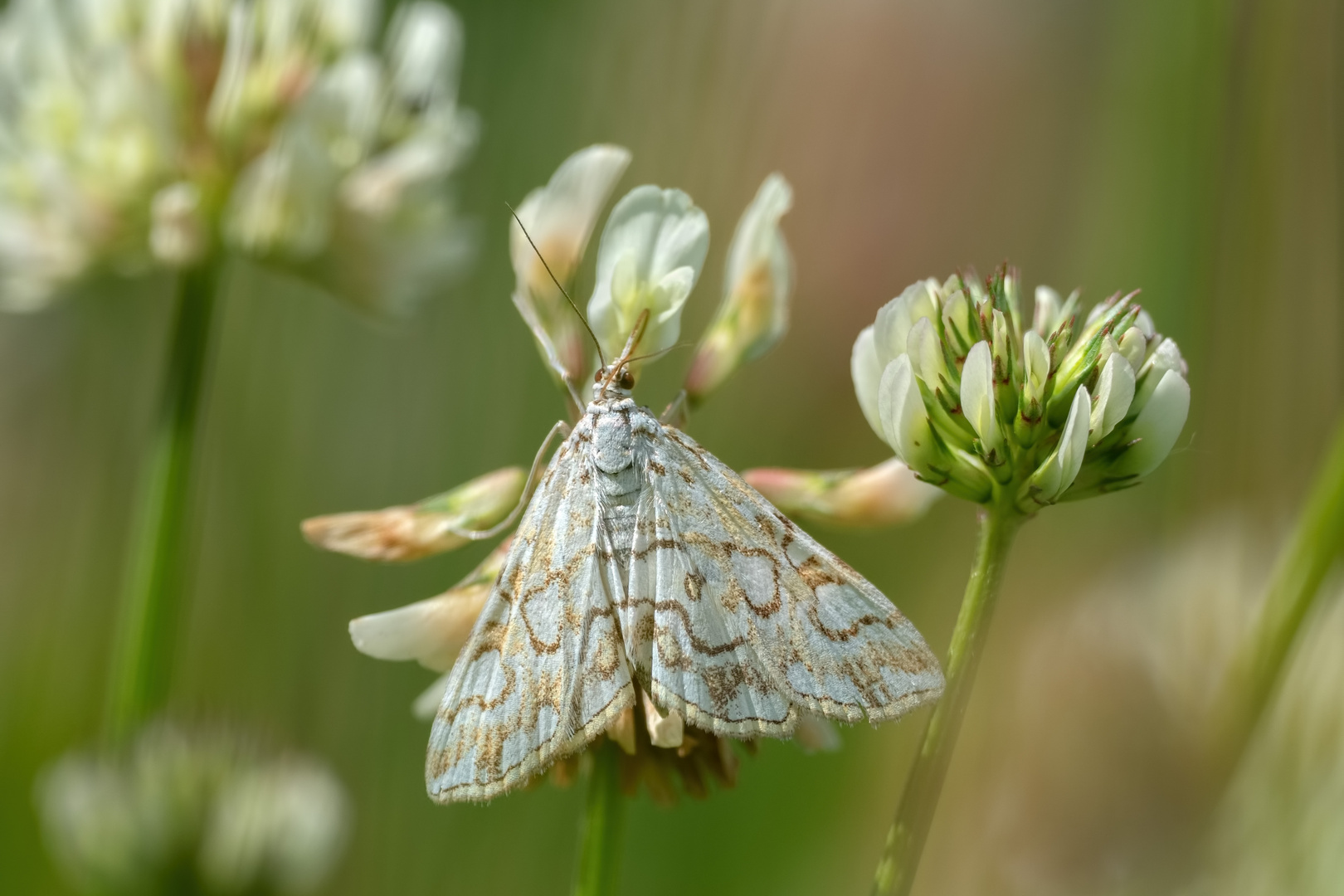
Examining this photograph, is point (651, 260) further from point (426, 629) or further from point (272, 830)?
point (272, 830)

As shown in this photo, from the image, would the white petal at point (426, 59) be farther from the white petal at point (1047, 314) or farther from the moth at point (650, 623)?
the white petal at point (1047, 314)

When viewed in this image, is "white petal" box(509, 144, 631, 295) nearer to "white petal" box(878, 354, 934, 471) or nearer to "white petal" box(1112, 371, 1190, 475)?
"white petal" box(878, 354, 934, 471)

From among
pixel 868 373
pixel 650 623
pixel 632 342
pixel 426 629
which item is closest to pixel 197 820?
pixel 426 629

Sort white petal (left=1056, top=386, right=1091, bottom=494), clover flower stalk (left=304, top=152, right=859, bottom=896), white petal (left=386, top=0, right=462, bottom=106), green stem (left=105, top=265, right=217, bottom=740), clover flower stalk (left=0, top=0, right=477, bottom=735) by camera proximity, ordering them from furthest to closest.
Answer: white petal (left=386, top=0, right=462, bottom=106) → clover flower stalk (left=0, top=0, right=477, bottom=735) → green stem (left=105, top=265, right=217, bottom=740) → clover flower stalk (left=304, top=152, right=859, bottom=896) → white petal (left=1056, top=386, right=1091, bottom=494)

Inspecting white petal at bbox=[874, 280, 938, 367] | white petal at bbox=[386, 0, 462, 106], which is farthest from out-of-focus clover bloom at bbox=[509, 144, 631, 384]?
white petal at bbox=[386, 0, 462, 106]

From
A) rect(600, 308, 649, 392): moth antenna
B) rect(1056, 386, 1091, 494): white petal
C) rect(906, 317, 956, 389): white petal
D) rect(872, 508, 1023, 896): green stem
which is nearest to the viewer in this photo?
rect(872, 508, 1023, 896): green stem

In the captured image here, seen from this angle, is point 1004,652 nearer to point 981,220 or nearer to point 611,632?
point 611,632

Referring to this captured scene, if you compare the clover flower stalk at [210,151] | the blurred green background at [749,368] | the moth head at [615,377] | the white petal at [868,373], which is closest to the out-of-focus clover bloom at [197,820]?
the blurred green background at [749,368]
